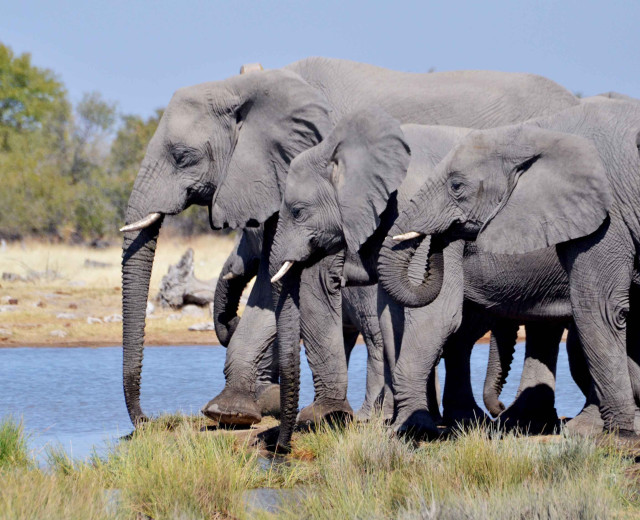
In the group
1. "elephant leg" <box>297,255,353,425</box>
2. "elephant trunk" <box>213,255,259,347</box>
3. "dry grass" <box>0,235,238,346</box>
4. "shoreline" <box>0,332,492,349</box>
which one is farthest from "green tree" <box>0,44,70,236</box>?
"elephant leg" <box>297,255,353,425</box>

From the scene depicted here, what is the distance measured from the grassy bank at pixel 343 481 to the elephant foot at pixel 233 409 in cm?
117

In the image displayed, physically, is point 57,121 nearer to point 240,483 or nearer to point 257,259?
point 257,259

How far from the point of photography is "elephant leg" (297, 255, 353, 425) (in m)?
7.38

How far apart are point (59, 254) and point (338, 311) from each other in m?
19.3

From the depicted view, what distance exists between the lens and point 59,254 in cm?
2592

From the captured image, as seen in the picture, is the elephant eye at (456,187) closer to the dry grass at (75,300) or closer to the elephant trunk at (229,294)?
the elephant trunk at (229,294)

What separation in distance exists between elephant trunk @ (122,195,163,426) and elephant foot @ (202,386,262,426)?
1.52 ft

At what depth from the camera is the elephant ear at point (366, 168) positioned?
22.5 feet

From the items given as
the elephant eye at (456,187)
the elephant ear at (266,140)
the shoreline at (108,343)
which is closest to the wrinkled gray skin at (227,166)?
the elephant ear at (266,140)

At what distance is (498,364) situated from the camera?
9148 mm

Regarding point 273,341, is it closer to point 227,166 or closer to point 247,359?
point 247,359

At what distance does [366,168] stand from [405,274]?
79cm

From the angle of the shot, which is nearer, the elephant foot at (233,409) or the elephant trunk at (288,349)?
the elephant trunk at (288,349)

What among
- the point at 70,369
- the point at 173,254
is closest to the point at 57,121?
the point at 173,254
